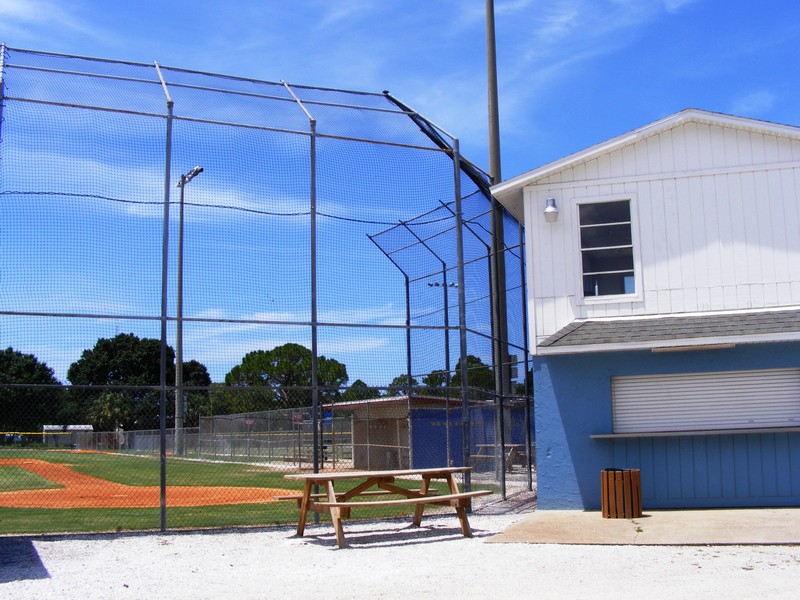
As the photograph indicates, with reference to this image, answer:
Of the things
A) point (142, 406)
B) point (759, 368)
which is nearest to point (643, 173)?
point (759, 368)

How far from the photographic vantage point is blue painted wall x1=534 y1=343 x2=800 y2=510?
12.2m

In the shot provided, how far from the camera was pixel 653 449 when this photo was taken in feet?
41.2

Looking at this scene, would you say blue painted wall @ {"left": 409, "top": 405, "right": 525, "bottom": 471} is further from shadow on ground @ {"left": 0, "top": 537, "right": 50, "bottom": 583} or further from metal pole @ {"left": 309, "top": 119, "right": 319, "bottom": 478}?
shadow on ground @ {"left": 0, "top": 537, "right": 50, "bottom": 583}

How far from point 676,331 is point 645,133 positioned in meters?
3.24

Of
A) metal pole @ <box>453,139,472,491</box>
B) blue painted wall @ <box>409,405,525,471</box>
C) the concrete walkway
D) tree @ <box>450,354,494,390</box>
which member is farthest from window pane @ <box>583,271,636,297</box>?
blue painted wall @ <box>409,405,525,471</box>

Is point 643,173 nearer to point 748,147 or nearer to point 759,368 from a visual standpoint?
point 748,147

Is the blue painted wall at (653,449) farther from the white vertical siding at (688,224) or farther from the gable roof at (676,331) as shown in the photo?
the white vertical siding at (688,224)

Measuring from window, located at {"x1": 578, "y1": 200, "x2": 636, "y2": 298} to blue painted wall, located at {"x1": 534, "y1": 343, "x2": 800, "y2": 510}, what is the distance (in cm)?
128

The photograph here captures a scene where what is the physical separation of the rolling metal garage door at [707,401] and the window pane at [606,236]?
2.15m

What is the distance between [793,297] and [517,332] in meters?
5.59

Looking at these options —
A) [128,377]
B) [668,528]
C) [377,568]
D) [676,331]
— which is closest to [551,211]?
[676,331]

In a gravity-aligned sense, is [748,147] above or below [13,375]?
above

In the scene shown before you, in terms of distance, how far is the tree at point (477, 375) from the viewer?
1524 cm

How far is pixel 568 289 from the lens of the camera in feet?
44.2
